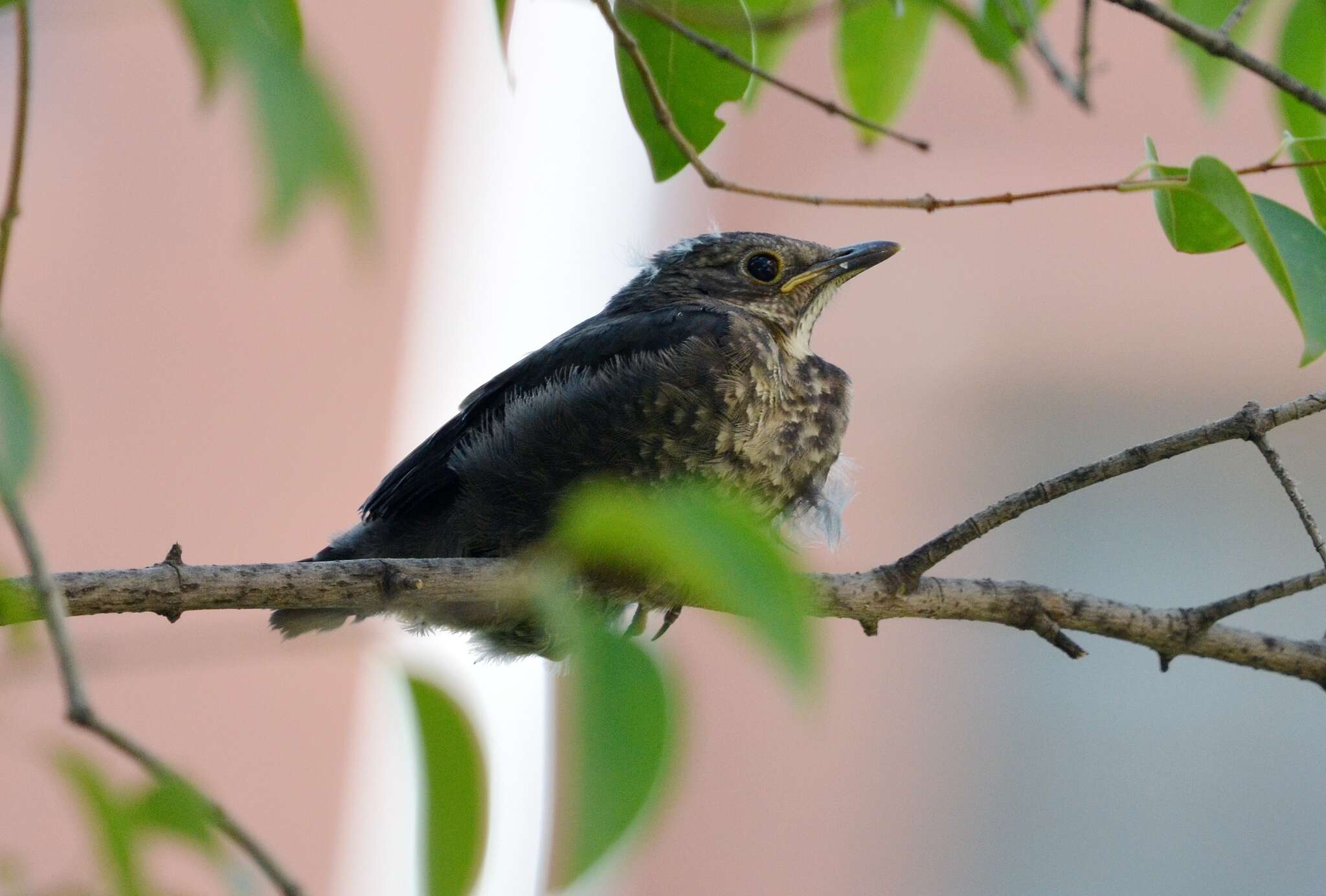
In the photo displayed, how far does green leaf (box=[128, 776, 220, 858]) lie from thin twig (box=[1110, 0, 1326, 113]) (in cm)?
122

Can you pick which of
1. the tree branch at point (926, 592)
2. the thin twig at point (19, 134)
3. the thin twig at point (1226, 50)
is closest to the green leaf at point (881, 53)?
the thin twig at point (1226, 50)

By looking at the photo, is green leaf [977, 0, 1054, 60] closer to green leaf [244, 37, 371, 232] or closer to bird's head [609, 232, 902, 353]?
bird's head [609, 232, 902, 353]

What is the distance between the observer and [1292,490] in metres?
1.63

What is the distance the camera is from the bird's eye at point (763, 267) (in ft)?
8.58

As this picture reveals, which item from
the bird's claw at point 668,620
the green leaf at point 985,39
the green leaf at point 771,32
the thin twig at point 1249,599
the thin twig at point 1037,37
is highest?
the green leaf at point 771,32

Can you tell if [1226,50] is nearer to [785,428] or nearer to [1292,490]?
[1292,490]

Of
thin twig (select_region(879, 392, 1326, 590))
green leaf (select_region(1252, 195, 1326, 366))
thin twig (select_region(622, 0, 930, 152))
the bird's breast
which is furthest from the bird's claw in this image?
green leaf (select_region(1252, 195, 1326, 366))

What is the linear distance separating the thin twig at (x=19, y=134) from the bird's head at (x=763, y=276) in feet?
5.50

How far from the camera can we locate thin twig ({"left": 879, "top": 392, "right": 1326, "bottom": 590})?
1.57 metres

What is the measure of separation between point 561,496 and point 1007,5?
0.95m

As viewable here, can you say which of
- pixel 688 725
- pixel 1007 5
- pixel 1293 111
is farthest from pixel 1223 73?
pixel 688 725

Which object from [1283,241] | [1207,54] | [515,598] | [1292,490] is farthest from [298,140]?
[1207,54]

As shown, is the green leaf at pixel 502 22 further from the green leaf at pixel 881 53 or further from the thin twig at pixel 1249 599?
the thin twig at pixel 1249 599

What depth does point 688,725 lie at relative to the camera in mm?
678
